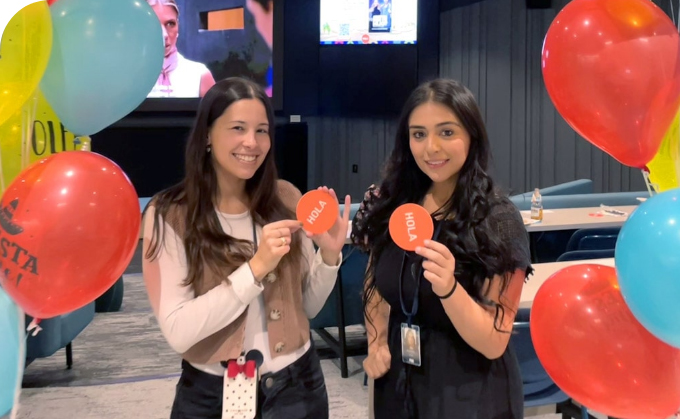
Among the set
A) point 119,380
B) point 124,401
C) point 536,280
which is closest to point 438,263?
point 536,280

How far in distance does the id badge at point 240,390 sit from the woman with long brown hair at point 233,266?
22 mm

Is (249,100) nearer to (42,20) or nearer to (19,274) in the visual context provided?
(42,20)

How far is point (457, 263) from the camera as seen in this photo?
1562 millimetres

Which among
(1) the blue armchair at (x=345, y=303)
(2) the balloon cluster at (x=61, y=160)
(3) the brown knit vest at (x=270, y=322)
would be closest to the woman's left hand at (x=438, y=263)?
(3) the brown knit vest at (x=270, y=322)

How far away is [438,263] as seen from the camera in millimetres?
1407

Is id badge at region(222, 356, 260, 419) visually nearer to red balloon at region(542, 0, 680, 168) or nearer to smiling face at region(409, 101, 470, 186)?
smiling face at region(409, 101, 470, 186)

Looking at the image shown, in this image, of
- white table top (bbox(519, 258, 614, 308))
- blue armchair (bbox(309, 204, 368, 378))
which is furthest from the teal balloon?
blue armchair (bbox(309, 204, 368, 378))

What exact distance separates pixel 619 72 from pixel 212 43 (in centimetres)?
731

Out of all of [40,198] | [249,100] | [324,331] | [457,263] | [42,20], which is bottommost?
[324,331]

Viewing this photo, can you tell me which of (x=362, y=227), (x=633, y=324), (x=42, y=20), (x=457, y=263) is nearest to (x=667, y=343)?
(x=633, y=324)

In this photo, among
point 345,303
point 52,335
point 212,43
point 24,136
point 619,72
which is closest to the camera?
point 619,72

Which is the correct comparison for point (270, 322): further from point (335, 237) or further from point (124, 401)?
point (124, 401)

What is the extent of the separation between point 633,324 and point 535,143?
7113 millimetres

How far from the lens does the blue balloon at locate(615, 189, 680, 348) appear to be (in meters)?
1.08
